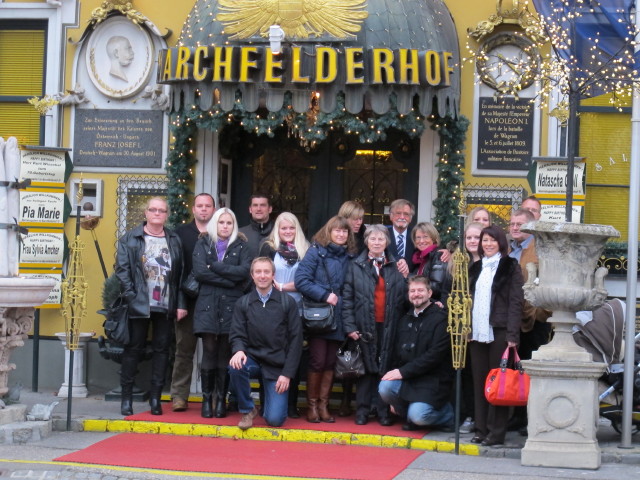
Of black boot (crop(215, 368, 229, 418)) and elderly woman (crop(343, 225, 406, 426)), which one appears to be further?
black boot (crop(215, 368, 229, 418))

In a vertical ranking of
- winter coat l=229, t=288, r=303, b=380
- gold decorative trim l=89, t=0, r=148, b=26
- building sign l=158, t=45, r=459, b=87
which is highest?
gold decorative trim l=89, t=0, r=148, b=26

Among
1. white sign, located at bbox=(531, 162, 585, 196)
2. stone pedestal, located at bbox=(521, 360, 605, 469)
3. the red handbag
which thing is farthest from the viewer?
white sign, located at bbox=(531, 162, 585, 196)

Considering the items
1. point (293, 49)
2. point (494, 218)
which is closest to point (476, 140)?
point (494, 218)

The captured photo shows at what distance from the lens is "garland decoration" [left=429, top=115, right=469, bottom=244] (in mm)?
13398

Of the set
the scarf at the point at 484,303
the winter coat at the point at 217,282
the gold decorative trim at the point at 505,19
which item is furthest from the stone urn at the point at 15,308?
the gold decorative trim at the point at 505,19

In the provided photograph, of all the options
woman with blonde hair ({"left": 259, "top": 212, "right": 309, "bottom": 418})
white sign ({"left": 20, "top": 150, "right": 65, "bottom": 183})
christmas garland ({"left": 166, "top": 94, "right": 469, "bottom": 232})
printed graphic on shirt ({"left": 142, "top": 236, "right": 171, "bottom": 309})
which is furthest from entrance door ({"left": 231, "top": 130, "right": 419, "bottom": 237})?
printed graphic on shirt ({"left": 142, "top": 236, "right": 171, "bottom": 309})

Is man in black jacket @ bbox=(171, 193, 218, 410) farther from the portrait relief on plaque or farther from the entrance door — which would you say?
the portrait relief on plaque

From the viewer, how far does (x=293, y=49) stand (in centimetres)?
1265

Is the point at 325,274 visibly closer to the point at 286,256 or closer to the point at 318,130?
the point at 286,256

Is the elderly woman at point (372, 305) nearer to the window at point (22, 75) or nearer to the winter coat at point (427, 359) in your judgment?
the winter coat at point (427, 359)

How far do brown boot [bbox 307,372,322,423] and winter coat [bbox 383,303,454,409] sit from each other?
2.69 feet

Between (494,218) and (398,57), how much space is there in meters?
2.16

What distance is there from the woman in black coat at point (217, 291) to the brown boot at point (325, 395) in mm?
934

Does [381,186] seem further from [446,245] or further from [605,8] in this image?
[605,8]
